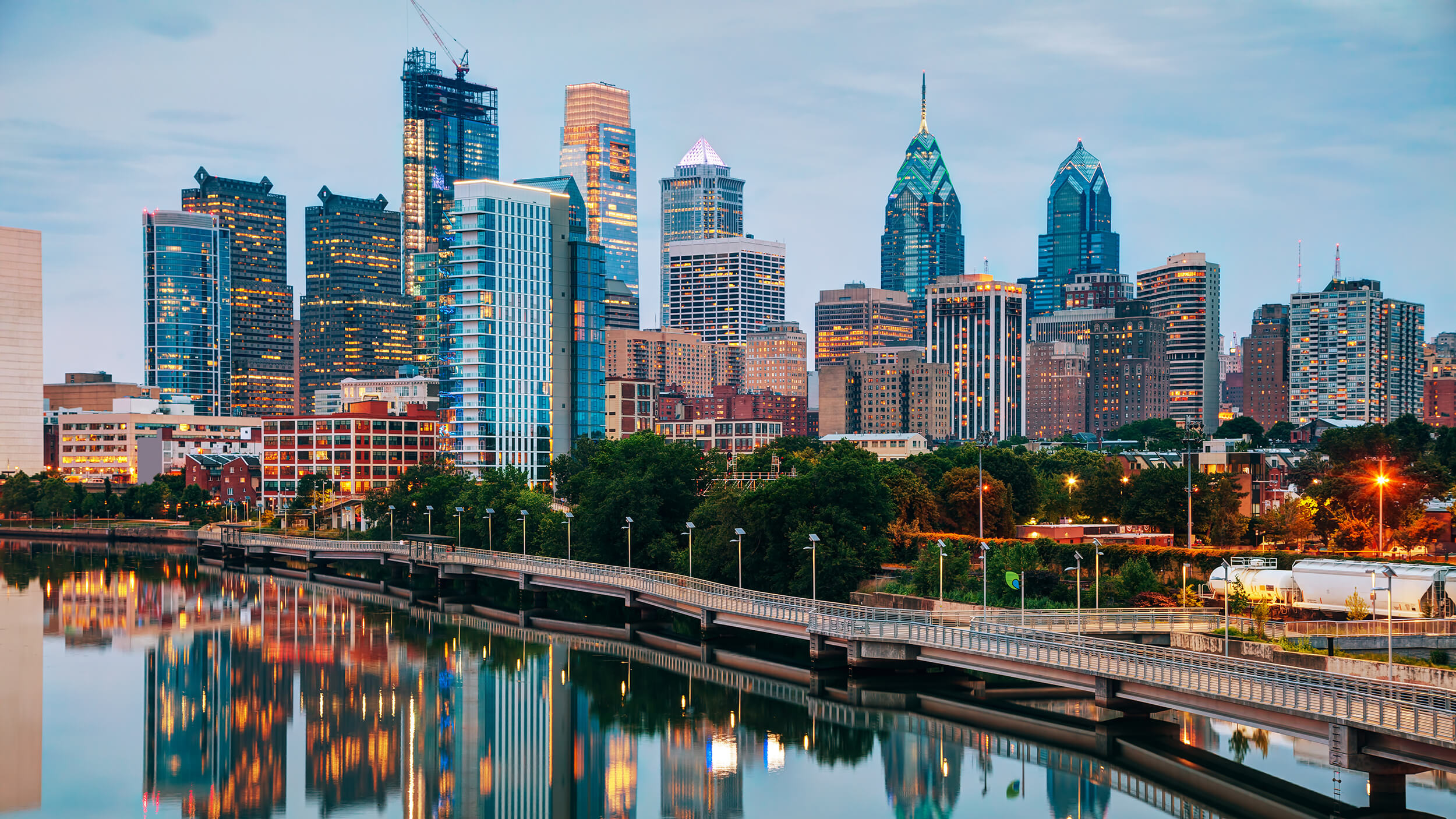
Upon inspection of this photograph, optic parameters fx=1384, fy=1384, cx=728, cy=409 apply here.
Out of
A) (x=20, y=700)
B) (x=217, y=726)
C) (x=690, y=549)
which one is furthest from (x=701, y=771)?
(x=20, y=700)

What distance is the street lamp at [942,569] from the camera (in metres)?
Answer: 82.6

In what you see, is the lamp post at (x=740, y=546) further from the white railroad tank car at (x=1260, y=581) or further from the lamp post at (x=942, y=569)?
the white railroad tank car at (x=1260, y=581)

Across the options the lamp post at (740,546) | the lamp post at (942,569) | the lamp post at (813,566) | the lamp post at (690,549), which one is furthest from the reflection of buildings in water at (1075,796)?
the lamp post at (690,549)

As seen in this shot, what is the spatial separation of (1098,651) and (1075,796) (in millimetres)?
8535

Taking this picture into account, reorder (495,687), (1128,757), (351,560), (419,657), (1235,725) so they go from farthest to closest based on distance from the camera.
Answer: (351,560) < (419,657) < (495,687) < (1235,725) < (1128,757)

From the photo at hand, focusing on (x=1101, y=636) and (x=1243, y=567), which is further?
(x=1243, y=567)

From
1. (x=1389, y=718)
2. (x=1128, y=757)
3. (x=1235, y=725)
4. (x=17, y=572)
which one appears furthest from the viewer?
(x=17, y=572)

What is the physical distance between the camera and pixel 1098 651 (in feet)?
206

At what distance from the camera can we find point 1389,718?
48594 millimetres

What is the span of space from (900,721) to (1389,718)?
25568 millimetres

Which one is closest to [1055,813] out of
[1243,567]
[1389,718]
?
[1389,718]

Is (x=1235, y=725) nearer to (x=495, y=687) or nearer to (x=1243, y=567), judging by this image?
(x=1243, y=567)

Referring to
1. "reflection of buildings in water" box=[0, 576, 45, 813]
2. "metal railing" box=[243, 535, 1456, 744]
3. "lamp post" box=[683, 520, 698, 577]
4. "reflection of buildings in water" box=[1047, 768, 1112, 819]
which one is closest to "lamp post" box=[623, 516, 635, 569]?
"metal railing" box=[243, 535, 1456, 744]

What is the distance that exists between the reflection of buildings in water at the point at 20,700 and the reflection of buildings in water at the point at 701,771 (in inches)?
1066
